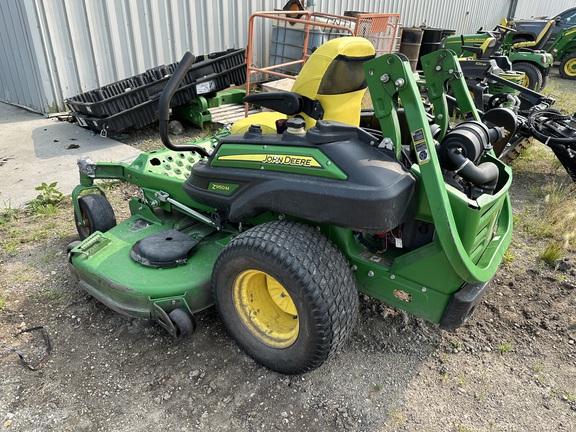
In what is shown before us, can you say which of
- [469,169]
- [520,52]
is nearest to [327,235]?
[469,169]

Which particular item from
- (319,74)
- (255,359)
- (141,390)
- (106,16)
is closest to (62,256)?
(141,390)

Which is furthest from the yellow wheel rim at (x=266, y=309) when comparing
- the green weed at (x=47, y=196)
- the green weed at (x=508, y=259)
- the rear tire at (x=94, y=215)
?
the green weed at (x=47, y=196)

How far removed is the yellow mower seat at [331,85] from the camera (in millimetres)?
2383

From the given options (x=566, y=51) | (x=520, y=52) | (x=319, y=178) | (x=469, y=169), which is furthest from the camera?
(x=566, y=51)

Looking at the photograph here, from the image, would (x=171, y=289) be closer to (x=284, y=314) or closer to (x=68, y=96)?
(x=284, y=314)

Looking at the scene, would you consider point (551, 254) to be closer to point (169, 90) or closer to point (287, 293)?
point (287, 293)

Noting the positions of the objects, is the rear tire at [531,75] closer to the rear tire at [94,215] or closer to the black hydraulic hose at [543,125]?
the black hydraulic hose at [543,125]

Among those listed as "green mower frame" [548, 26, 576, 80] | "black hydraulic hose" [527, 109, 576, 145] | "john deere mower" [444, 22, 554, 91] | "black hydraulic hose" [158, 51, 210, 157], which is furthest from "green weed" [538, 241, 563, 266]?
"green mower frame" [548, 26, 576, 80]

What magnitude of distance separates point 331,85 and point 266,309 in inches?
50.1

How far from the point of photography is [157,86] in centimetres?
555

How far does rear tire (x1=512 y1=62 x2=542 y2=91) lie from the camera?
29.6 ft

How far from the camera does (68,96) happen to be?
6.16 metres

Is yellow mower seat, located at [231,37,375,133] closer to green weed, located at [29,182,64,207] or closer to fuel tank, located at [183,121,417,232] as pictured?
fuel tank, located at [183,121,417,232]

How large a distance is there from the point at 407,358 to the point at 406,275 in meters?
0.68
